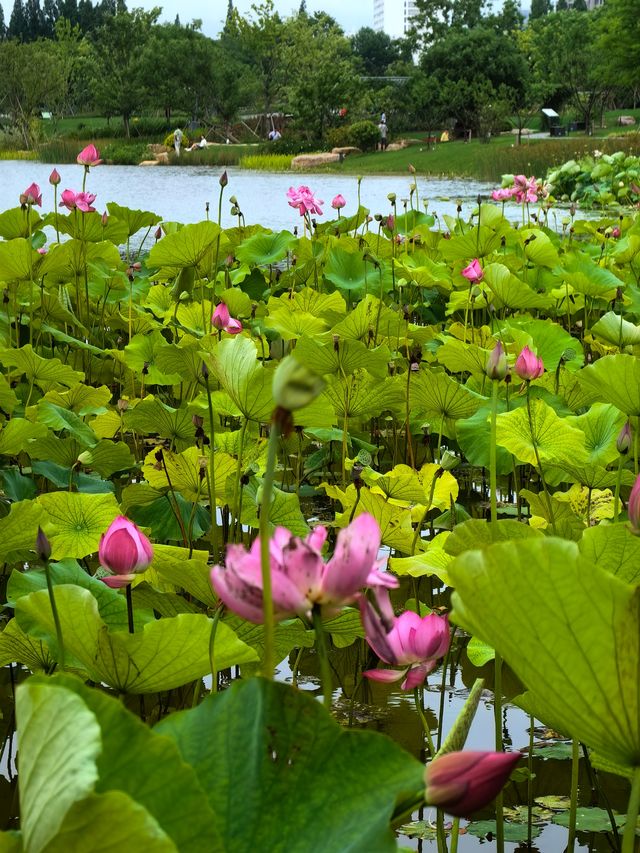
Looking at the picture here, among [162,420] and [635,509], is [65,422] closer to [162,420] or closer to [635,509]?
[162,420]

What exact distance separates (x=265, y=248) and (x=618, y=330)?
141cm

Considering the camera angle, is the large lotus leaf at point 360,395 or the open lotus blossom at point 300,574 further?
the large lotus leaf at point 360,395

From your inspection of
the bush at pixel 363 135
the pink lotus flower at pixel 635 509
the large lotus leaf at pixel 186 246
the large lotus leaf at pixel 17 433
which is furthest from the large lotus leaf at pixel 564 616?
the bush at pixel 363 135

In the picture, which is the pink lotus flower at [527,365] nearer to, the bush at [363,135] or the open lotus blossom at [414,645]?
the open lotus blossom at [414,645]

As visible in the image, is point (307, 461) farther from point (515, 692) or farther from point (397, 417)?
point (515, 692)

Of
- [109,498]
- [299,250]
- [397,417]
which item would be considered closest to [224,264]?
[299,250]

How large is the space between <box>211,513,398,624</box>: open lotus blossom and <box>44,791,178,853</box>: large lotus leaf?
0.11 meters

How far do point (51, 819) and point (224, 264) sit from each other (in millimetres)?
2586

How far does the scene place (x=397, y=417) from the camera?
6.42ft

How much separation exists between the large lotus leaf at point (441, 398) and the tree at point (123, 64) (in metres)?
28.2

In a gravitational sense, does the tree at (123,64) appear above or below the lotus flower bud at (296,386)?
above

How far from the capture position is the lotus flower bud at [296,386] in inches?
13.5

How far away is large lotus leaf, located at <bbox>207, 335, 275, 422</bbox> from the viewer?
1135 millimetres

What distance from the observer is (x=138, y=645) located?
68cm
